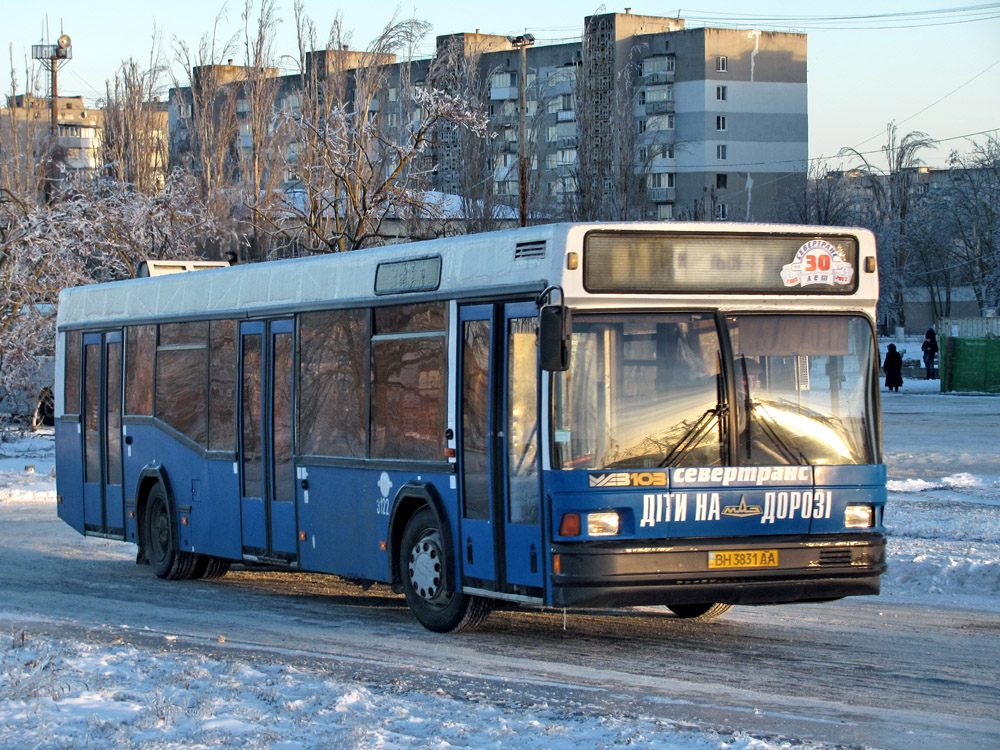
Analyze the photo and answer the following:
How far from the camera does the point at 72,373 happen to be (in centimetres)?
1611

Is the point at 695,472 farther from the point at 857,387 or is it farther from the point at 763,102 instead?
the point at 763,102

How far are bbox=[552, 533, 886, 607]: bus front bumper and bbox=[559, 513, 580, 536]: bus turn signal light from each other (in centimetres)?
7

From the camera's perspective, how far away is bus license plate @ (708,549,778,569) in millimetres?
8922

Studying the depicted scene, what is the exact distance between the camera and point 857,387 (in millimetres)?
9312

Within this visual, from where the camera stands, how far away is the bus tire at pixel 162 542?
13.9m

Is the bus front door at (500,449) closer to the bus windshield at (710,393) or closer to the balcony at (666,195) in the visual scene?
the bus windshield at (710,393)

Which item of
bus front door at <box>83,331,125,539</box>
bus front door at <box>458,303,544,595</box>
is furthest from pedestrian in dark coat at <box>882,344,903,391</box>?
bus front door at <box>458,303,544,595</box>

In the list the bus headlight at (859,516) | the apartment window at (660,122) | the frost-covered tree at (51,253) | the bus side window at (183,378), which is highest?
the apartment window at (660,122)

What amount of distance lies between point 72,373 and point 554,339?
29.9ft

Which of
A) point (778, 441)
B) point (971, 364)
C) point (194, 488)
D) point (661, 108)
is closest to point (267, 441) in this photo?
point (194, 488)

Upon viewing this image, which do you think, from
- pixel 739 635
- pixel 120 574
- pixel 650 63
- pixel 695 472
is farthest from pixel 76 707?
pixel 650 63

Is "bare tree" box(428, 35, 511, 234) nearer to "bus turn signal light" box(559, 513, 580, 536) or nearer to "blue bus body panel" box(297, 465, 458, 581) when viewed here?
"blue bus body panel" box(297, 465, 458, 581)

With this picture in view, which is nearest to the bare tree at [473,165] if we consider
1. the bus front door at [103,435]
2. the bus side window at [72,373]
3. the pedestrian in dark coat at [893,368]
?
the pedestrian in dark coat at [893,368]

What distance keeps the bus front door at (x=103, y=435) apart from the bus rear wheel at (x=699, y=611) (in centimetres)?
662
